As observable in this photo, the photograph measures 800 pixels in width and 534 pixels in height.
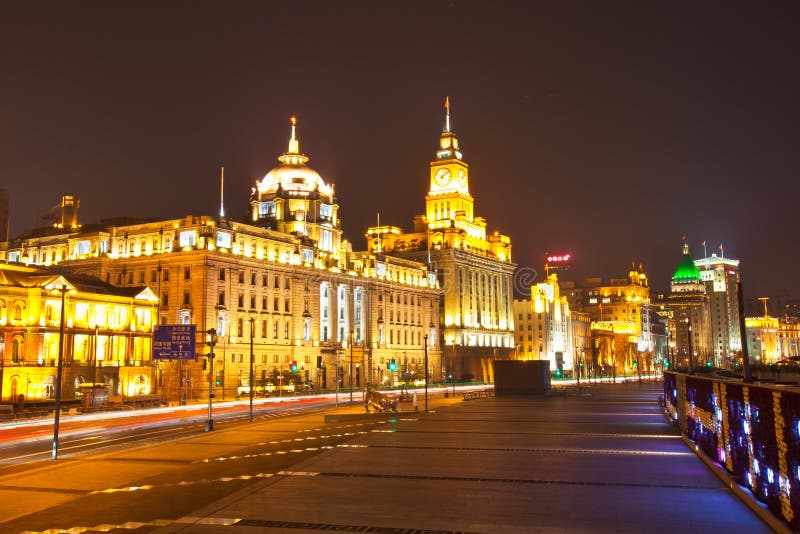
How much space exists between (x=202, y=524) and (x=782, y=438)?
1357 cm

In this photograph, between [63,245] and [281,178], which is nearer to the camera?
[63,245]

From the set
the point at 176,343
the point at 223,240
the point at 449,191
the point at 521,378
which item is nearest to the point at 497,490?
the point at 176,343

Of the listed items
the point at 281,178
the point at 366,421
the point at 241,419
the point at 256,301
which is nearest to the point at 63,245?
the point at 256,301

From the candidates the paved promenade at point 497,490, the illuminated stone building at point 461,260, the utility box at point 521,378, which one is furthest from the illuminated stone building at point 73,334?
the illuminated stone building at point 461,260

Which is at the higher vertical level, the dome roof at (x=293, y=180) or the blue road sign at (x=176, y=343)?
the dome roof at (x=293, y=180)

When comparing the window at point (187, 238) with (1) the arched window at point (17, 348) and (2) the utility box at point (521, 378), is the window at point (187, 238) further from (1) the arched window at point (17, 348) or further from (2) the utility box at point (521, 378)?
(2) the utility box at point (521, 378)

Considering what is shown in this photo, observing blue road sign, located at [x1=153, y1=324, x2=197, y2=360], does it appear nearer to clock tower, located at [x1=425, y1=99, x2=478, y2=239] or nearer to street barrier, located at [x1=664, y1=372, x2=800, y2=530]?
street barrier, located at [x1=664, y1=372, x2=800, y2=530]

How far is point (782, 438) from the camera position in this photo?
1642 centimetres

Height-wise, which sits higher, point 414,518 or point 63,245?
point 63,245

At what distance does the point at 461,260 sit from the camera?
6230 inches

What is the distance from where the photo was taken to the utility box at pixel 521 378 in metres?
85.8

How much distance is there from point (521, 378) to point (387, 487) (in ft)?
213

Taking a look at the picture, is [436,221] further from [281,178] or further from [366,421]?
[366,421]

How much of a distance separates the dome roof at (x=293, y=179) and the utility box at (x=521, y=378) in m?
52.6
